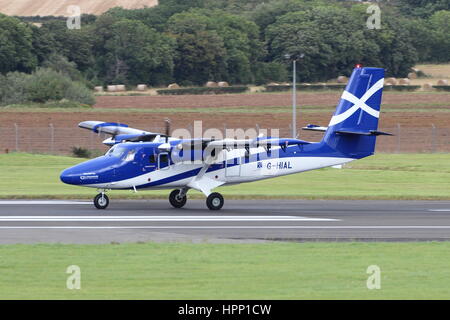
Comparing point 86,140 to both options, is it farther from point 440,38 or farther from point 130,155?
point 440,38

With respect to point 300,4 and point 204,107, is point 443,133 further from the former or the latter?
point 300,4

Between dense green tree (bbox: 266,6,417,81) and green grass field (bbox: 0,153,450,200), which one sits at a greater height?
dense green tree (bbox: 266,6,417,81)

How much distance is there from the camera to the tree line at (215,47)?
261 ft

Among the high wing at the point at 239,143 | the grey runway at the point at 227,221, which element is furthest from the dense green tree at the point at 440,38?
the high wing at the point at 239,143

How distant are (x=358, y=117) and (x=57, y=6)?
3424 inches

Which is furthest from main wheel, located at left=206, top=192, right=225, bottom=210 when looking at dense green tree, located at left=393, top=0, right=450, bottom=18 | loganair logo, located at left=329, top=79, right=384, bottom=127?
dense green tree, located at left=393, top=0, right=450, bottom=18

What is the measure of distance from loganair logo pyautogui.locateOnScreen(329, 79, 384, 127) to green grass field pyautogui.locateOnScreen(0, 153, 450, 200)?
3510mm

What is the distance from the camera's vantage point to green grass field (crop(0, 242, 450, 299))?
44.5ft

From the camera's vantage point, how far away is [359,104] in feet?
95.3

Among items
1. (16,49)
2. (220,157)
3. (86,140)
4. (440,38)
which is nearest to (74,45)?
(16,49)

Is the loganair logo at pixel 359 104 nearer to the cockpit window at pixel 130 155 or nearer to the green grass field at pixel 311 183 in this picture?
the green grass field at pixel 311 183

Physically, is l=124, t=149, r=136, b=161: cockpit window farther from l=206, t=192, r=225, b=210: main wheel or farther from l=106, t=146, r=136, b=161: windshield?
l=206, t=192, r=225, b=210: main wheel

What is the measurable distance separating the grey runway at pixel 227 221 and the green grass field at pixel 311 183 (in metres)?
1.71

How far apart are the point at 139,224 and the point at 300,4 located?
7571cm
